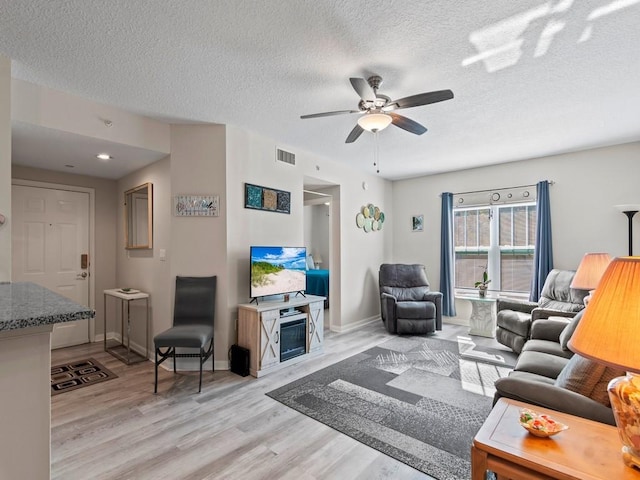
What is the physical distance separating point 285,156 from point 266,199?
70 cm

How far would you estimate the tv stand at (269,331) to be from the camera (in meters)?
3.36

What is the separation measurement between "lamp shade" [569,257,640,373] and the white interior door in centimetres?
536

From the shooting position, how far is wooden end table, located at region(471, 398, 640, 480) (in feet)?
3.68

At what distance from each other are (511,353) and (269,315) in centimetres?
307

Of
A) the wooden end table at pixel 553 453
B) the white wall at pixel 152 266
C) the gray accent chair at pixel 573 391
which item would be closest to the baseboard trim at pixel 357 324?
the white wall at pixel 152 266

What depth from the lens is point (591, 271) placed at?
2.79m

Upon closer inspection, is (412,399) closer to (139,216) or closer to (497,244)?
(497,244)

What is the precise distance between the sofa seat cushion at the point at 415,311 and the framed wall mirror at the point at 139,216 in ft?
11.6

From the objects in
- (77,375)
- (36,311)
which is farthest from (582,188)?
(77,375)

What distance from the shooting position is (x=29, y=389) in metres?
1.12

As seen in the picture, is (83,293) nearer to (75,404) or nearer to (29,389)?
(75,404)

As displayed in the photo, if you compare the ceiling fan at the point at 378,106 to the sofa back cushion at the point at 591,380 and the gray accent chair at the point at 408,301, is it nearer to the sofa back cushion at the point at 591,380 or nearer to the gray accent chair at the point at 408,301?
the sofa back cushion at the point at 591,380

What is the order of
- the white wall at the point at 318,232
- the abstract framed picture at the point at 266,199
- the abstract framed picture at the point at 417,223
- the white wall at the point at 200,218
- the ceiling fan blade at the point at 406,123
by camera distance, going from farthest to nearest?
1. the white wall at the point at 318,232
2. the abstract framed picture at the point at 417,223
3. the abstract framed picture at the point at 266,199
4. the white wall at the point at 200,218
5. the ceiling fan blade at the point at 406,123

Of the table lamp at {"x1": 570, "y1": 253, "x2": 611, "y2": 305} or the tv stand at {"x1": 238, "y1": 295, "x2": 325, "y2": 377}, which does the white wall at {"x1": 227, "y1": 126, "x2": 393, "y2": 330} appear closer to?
the tv stand at {"x1": 238, "y1": 295, "x2": 325, "y2": 377}
